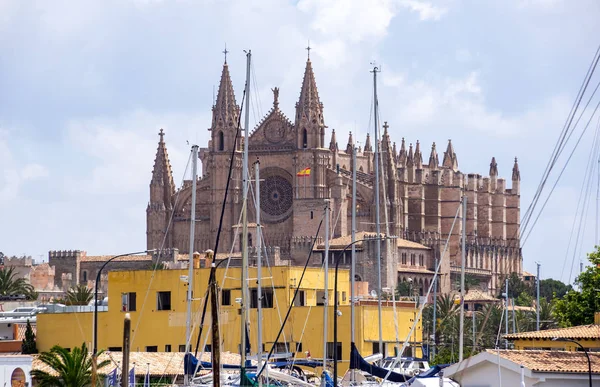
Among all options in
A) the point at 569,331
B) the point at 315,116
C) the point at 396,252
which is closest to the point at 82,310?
the point at 569,331

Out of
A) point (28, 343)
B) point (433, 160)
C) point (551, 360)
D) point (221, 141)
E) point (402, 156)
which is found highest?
point (402, 156)

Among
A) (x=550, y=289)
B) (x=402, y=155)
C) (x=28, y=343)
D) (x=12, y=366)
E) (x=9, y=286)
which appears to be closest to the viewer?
(x=12, y=366)

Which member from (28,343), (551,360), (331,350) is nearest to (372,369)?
(551,360)

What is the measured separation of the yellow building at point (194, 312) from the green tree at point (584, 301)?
826 cm

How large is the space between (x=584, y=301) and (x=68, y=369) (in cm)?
2807

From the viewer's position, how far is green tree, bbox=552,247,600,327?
72500 millimetres

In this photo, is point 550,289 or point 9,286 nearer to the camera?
point 9,286

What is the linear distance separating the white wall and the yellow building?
507 inches

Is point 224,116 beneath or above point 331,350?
above

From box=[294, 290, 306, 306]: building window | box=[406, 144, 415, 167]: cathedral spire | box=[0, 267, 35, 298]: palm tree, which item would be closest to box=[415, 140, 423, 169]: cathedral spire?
box=[406, 144, 415, 167]: cathedral spire

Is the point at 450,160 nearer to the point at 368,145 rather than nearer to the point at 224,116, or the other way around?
the point at 368,145

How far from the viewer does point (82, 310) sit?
7531 centimetres

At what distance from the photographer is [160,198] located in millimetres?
173000

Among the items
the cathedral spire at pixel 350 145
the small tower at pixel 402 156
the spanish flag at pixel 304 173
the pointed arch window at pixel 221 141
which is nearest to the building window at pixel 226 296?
the spanish flag at pixel 304 173
